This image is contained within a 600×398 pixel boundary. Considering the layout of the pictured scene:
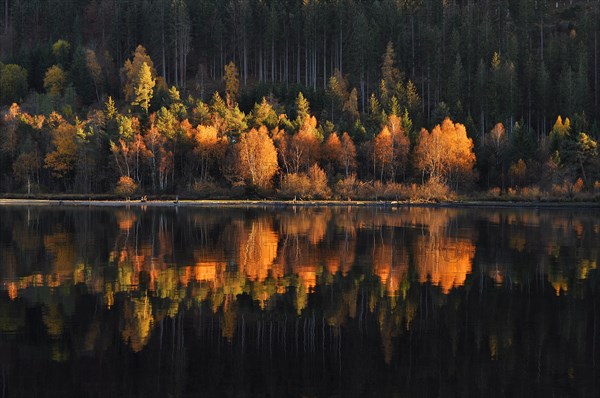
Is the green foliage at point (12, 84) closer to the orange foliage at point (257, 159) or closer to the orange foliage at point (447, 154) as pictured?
the orange foliage at point (257, 159)

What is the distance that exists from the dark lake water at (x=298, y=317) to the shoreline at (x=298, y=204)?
42.8 m

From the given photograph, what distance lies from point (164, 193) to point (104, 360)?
84.8m

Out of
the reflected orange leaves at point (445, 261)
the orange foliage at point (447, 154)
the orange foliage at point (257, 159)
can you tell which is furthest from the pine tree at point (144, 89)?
the reflected orange leaves at point (445, 261)

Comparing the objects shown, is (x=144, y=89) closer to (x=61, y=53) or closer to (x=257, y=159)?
(x=257, y=159)

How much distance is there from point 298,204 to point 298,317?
67789 millimetres

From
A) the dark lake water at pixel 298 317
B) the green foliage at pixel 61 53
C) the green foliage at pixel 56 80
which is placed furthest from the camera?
the green foliage at pixel 61 53

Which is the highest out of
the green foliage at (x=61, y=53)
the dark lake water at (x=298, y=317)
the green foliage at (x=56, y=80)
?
the green foliage at (x=61, y=53)

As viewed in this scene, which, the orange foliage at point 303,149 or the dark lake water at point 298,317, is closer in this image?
the dark lake water at point 298,317

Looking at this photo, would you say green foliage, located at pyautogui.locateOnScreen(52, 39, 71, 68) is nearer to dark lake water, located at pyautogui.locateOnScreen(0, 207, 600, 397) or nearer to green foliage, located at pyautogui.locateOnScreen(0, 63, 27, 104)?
green foliage, located at pyautogui.locateOnScreen(0, 63, 27, 104)

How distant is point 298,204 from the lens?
92.4m

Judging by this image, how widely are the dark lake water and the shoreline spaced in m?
42.8

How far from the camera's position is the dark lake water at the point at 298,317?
1827 centimetres

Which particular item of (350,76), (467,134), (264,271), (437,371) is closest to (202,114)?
(350,76)

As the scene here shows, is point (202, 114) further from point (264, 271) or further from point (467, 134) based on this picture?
point (264, 271)
